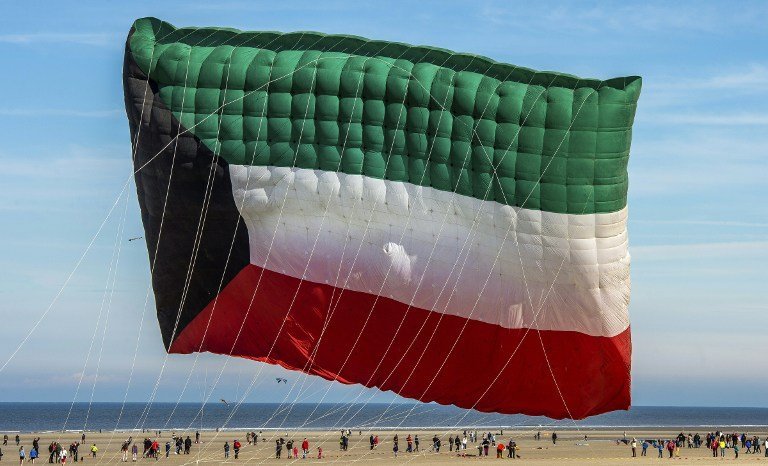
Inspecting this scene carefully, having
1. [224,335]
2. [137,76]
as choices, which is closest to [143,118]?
[137,76]

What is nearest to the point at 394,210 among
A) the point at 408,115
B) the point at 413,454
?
the point at 408,115

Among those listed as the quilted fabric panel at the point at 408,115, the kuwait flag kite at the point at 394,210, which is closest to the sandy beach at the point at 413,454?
the kuwait flag kite at the point at 394,210

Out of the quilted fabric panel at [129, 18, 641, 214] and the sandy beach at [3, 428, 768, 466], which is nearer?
the quilted fabric panel at [129, 18, 641, 214]

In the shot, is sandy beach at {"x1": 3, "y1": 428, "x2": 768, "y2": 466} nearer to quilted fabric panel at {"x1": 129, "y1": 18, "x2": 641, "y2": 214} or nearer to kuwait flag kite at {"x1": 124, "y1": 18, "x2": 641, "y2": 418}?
kuwait flag kite at {"x1": 124, "y1": 18, "x2": 641, "y2": 418}

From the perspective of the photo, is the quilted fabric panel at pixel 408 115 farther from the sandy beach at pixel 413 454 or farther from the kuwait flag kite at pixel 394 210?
the sandy beach at pixel 413 454

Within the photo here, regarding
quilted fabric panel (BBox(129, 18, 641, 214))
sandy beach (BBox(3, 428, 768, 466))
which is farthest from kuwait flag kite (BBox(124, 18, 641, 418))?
sandy beach (BBox(3, 428, 768, 466))

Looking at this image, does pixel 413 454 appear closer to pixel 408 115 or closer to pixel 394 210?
pixel 394 210
